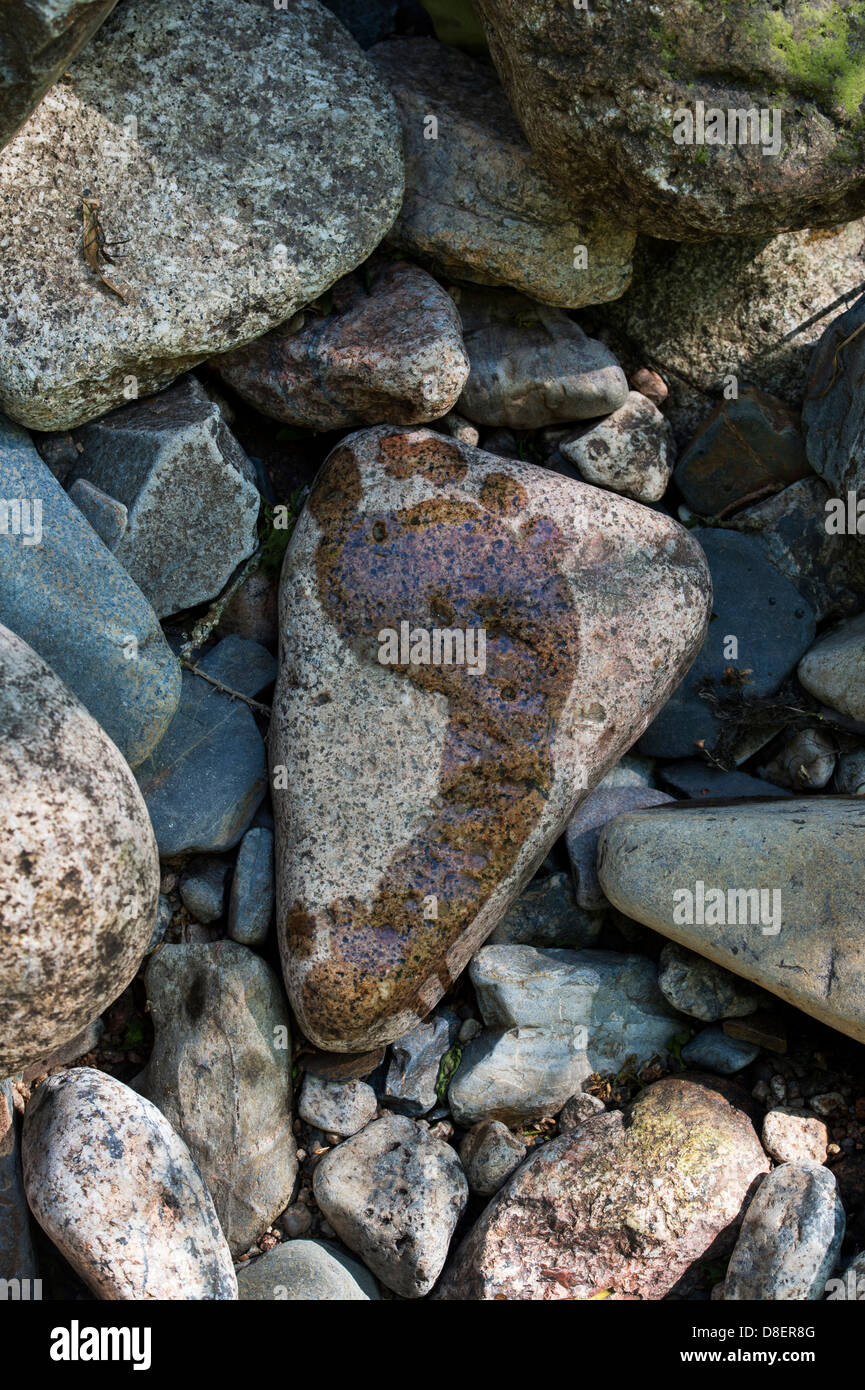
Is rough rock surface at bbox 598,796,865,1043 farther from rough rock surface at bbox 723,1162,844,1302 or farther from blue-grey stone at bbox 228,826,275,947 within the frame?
blue-grey stone at bbox 228,826,275,947

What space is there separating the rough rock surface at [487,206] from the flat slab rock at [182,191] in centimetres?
19

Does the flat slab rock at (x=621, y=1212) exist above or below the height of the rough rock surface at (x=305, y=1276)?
above

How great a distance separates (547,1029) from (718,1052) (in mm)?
651

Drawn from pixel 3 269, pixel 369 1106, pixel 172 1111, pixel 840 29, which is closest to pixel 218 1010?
pixel 172 1111

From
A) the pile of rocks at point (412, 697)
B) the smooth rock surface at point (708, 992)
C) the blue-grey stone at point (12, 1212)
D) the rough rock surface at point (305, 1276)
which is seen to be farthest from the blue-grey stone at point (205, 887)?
the smooth rock surface at point (708, 992)

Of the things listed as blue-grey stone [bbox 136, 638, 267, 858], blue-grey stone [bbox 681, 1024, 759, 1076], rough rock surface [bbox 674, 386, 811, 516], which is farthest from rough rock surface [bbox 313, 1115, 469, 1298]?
rough rock surface [bbox 674, 386, 811, 516]

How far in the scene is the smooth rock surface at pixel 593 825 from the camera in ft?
15.0

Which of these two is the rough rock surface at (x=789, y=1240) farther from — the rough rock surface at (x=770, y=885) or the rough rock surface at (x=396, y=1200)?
the rough rock surface at (x=396, y=1200)

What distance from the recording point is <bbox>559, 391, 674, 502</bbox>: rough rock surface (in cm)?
479

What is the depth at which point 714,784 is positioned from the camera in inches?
187

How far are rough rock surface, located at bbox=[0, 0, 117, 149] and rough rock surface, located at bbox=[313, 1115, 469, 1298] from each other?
3.66 m

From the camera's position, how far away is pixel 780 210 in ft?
13.2

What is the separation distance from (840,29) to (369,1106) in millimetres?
4122
